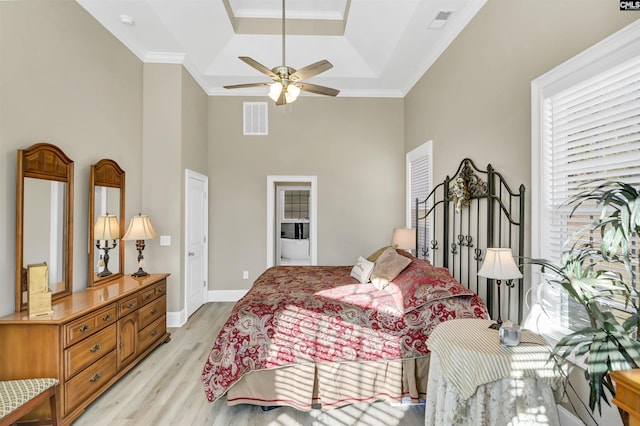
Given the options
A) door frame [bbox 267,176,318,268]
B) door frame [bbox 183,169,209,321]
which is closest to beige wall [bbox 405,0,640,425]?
door frame [bbox 267,176,318,268]

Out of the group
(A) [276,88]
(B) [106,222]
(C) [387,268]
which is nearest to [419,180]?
(C) [387,268]

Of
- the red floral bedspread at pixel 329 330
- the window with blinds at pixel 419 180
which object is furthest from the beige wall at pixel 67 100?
the window with blinds at pixel 419 180

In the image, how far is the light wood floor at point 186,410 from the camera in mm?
2311

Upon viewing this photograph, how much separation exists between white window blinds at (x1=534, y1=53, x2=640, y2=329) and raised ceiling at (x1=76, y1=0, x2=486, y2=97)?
1561 millimetres

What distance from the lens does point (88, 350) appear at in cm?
242

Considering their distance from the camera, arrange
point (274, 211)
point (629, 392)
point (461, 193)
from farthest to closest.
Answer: point (274, 211)
point (461, 193)
point (629, 392)

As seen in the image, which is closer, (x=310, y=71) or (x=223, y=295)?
(x=310, y=71)

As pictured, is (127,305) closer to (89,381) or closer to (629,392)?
(89,381)

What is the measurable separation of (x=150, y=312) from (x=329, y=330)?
2017mm

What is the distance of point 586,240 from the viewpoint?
183cm

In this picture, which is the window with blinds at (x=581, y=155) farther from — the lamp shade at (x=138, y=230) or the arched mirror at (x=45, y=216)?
the lamp shade at (x=138, y=230)

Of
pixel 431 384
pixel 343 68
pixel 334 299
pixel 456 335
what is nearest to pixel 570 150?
pixel 456 335

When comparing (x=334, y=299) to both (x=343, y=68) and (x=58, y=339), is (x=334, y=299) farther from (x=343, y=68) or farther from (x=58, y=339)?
(x=343, y=68)

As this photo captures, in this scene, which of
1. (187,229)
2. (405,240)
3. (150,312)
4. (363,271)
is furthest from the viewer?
(187,229)
